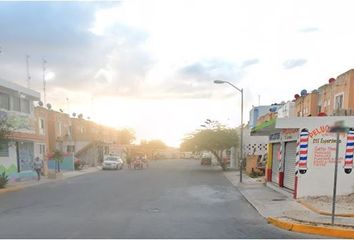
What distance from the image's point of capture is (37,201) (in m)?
16.1

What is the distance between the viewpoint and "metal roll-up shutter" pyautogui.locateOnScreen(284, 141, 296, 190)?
1808 cm

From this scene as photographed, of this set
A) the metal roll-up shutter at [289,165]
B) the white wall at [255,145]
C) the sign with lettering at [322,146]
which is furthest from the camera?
the white wall at [255,145]

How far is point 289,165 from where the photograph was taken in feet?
61.6

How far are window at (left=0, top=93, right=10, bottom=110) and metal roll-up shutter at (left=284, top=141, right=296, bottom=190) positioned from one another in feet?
60.6

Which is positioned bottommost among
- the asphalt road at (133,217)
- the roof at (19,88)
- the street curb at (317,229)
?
the asphalt road at (133,217)

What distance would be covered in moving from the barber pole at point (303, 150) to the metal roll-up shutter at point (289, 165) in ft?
8.55

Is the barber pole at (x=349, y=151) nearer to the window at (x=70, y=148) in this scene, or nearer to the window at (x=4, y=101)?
the window at (x=4, y=101)

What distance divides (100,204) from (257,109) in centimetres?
3805

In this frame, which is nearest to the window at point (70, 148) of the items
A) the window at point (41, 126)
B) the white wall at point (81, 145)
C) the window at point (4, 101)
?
the white wall at point (81, 145)

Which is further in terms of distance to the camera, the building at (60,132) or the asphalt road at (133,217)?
the building at (60,132)

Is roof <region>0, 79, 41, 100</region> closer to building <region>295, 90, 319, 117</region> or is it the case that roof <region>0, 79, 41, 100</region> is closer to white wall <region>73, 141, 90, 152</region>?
building <region>295, 90, 319, 117</region>

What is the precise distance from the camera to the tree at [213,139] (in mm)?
41500

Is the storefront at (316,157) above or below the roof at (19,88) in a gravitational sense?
below

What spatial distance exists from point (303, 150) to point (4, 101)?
65.0ft
